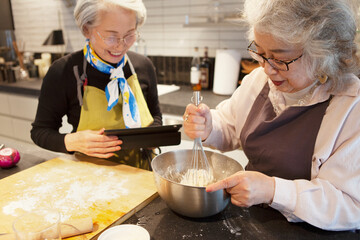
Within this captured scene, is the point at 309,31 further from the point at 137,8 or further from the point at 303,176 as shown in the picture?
the point at 137,8

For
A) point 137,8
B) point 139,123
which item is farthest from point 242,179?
point 137,8

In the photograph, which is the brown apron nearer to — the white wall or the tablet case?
the tablet case

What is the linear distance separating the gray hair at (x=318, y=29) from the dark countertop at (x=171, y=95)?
1196 mm

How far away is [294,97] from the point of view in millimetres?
1029

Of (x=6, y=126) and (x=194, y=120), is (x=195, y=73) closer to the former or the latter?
(x=194, y=120)

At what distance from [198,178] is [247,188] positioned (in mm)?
254

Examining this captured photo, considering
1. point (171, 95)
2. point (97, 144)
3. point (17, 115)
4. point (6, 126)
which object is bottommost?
point (6, 126)

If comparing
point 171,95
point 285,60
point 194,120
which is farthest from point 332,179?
point 171,95

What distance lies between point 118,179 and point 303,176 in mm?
626

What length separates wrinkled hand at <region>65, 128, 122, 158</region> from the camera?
3.77ft

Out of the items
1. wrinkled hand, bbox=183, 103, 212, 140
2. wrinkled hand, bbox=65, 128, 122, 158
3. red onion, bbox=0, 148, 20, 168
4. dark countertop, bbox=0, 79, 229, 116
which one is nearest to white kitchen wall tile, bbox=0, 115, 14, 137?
dark countertop, bbox=0, 79, 229, 116

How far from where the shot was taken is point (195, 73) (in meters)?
2.48

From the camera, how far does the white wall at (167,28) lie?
7.97 ft

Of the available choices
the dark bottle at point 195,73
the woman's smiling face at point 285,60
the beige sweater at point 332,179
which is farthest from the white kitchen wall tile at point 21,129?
the beige sweater at point 332,179
